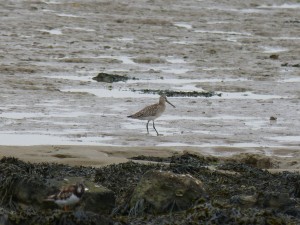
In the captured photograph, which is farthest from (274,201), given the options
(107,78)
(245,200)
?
(107,78)

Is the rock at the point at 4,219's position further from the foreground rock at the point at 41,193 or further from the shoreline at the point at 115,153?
the shoreline at the point at 115,153

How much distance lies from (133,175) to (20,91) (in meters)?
7.15

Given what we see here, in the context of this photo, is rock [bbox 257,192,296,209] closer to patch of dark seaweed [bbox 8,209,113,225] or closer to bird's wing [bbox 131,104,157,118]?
patch of dark seaweed [bbox 8,209,113,225]

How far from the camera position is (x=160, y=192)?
8.74m

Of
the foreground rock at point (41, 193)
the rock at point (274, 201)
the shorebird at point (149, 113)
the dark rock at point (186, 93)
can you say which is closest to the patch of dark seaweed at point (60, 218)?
the foreground rock at point (41, 193)

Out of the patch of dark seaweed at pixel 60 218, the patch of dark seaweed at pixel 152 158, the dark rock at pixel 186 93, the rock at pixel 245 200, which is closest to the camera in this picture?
the patch of dark seaweed at pixel 60 218

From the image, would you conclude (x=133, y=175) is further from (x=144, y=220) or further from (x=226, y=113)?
(x=226, y=113)

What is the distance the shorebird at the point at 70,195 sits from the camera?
7941 mm

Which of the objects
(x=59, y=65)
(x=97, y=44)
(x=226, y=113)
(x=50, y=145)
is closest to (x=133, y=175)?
(x=50, y=145)

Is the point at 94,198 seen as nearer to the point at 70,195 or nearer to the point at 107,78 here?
the point at 70,195

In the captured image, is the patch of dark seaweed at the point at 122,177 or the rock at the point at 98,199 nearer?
the rock at the point at 98,199

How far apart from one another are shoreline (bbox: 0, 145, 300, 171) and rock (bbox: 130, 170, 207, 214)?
2228 millimetres

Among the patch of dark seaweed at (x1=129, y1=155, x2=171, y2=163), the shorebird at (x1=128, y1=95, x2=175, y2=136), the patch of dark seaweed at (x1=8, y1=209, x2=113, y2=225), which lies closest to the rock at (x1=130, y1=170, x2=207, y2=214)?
the patch of dark seaweed at (x1=8, y1=209, x2=113, y2=225)

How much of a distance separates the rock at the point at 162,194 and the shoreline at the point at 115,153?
2228mm
